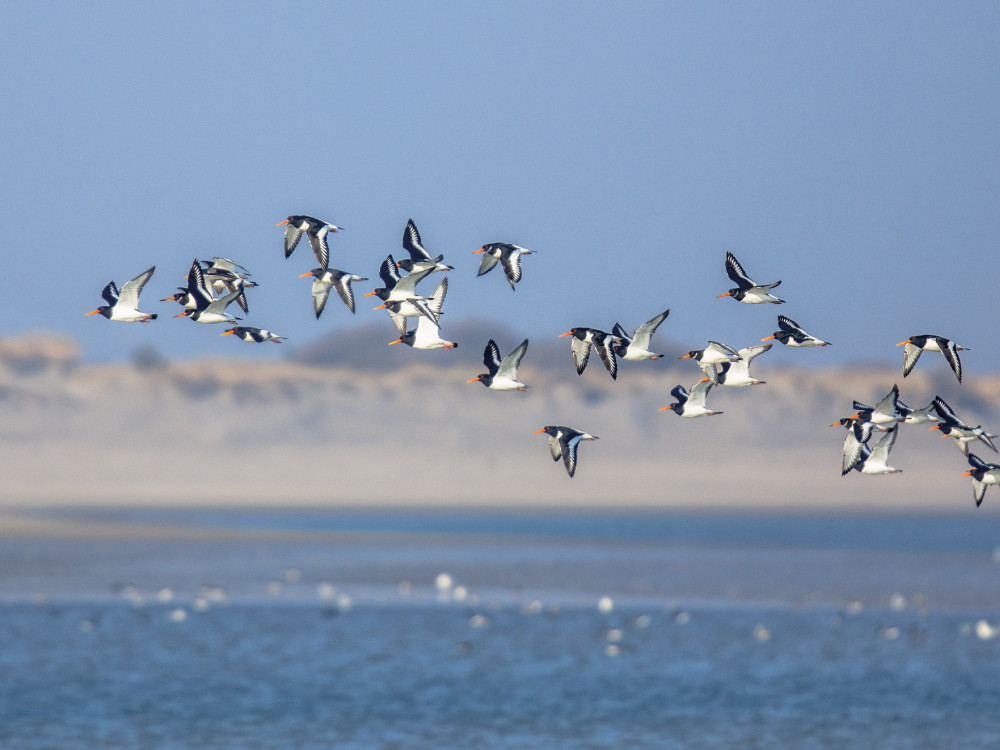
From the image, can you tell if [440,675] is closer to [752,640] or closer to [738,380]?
[752,640]

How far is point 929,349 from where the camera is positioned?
2045 cm

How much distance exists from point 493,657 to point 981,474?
32454 millimetres

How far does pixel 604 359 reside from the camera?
20.8 m

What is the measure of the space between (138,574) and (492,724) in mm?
43936

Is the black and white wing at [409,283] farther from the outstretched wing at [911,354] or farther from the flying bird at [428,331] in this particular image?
the outstretched wing at [911,354]

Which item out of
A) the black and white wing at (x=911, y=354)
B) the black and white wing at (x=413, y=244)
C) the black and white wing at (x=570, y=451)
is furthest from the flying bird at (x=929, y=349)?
the black and white wing at (x=413, y=244)

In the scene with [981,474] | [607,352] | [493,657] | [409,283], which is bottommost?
[493,657]

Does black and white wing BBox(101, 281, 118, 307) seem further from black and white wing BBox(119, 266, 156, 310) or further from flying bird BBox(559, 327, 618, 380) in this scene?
flying bird BBox(559, 327, 618, 380)

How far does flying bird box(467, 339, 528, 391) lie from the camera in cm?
2027

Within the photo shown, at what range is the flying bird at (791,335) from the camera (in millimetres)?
20438

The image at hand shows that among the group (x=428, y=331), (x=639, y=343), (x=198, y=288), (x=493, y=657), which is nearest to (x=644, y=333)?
(x=639, y=343)

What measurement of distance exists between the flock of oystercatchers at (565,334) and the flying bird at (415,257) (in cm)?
2

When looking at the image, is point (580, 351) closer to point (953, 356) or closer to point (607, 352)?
point (607, 352)

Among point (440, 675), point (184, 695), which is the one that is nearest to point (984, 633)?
point (440, 675)
